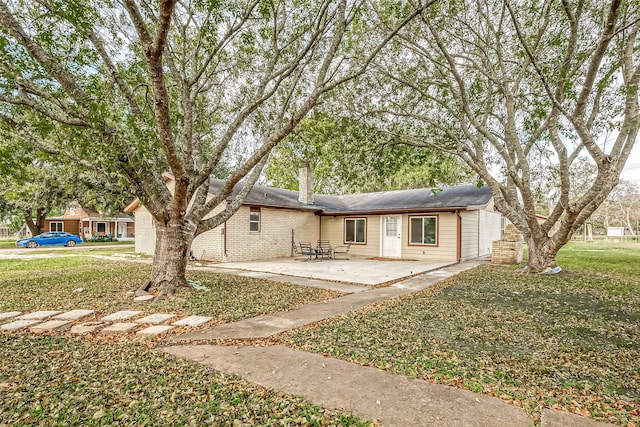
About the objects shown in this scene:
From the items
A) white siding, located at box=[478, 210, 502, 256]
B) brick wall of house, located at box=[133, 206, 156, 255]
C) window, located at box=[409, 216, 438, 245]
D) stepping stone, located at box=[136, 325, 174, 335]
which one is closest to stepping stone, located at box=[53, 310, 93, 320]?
stepping stone, located at box=[136, 325, 174, 335]

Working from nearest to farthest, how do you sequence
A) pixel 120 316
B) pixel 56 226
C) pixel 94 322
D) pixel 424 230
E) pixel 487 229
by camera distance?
pixel 94 322, pixel 120 316, pixel 424 230, pixel 487 229, pixel 56 226

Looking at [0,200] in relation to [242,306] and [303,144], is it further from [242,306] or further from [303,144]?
[242,306]

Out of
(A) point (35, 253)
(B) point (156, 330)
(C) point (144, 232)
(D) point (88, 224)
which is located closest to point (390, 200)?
(C) point (144, 232)

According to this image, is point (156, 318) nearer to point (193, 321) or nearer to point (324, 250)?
point (193, 321)

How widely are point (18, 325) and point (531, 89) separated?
1358 centimetres

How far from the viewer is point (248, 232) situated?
14.5 m

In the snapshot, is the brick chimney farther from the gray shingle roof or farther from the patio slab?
the patio slab

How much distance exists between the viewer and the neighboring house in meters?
A: 32.5

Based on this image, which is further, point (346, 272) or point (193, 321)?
point (346, 272)

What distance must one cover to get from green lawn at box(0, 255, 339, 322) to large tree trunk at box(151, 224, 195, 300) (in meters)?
0.34

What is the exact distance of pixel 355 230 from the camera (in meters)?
17.3

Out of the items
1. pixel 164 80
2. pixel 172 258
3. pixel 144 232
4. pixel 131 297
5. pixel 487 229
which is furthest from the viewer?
pixel 144 232

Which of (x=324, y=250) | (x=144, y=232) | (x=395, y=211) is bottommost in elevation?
(x=324, y=250)

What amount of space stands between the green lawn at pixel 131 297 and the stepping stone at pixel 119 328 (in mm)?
824
